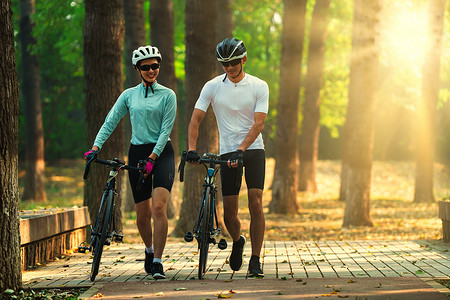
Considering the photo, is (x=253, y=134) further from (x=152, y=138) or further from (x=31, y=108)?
(x=31, y=108)

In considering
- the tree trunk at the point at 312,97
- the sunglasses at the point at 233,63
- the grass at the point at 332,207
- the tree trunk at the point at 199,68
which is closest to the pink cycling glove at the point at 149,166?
the sunglasses at the point at 233,63

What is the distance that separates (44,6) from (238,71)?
1665 cm

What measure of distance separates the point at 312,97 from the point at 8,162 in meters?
21.0

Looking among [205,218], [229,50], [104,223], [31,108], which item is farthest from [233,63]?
[31,108]

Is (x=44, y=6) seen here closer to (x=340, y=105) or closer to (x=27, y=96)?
(x=27, y=96)

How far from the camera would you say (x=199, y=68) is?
13.2 metres

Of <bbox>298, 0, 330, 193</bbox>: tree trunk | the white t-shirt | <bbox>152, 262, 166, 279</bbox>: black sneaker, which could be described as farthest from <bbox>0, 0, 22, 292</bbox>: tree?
<bbox>298, 0, 330, 193</bbox>: tree trunk

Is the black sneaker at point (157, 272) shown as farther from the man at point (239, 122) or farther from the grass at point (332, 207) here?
the grass at point (332, 207)

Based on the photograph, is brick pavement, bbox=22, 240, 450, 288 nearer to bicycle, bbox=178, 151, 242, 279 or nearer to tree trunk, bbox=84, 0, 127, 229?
bicycle, bbox=178, 151, 242, 279

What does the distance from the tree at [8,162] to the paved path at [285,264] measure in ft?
2.68

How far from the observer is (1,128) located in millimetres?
6402

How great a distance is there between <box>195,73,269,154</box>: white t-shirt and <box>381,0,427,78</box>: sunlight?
58.0 ft

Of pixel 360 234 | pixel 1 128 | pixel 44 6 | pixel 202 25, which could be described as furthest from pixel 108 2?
pixel 44 6

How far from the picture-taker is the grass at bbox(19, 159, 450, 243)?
1527cm
